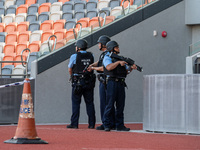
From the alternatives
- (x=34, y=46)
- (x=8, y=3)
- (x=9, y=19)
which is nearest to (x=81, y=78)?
(x=34, y=46)

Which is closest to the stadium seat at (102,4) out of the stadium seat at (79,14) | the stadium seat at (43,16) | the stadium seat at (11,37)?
the stadium seat at (79,14)

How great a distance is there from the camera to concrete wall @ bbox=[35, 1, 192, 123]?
15086 millimetres

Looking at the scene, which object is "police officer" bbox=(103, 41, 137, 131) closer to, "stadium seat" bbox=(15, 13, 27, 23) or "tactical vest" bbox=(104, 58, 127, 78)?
"tactical vest" bbox=(104, 58, 127, 78)

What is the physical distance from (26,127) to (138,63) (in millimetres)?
7449

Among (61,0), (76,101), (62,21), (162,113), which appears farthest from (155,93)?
(61,0)

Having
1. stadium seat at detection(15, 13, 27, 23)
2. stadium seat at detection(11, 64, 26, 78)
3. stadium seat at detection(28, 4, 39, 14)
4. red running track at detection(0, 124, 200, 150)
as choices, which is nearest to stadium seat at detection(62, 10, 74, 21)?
stadium seat at detection(15, 13, 27, 23)

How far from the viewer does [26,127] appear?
29.8 feet

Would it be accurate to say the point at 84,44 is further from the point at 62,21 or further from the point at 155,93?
the point at 62,21

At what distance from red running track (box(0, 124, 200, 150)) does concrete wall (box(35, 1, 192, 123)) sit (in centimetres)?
391

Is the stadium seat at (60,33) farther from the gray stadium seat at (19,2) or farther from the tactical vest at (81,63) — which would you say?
the tactical vest at (81,63)

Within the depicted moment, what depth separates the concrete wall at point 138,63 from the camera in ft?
49.5

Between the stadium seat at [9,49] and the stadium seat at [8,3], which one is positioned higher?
the stadium seat at [8,3]

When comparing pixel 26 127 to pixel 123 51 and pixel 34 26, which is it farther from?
pixel 34 26

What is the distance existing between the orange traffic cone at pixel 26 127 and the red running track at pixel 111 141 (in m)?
0.23
